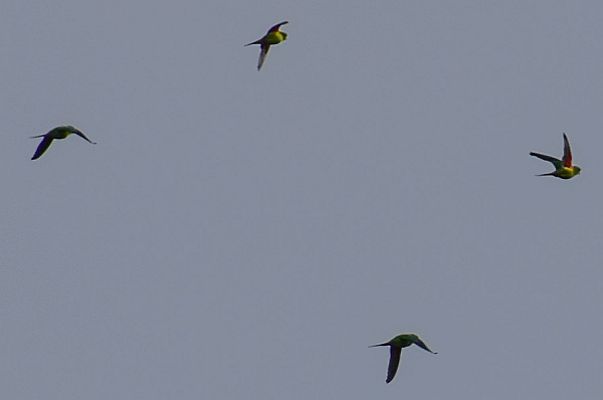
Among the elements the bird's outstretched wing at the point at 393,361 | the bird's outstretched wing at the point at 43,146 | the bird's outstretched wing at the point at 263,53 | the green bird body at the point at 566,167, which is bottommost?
the bird's outstretched wing at the point at 393,361

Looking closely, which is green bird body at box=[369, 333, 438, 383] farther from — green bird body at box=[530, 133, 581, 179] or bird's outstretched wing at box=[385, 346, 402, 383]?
green bird body at box=[530, 133, 581, 179]

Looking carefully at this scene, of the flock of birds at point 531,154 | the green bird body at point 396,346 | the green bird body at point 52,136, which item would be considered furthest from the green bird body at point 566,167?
the green bird body at point 52,136

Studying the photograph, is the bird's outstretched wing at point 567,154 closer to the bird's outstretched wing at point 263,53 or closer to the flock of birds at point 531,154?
the flock of birds at point 531,154

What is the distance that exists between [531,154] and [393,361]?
9.49 metres

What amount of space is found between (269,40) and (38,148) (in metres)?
11.0

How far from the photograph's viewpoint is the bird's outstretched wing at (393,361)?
4913 centimetres

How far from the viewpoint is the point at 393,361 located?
49719 mm

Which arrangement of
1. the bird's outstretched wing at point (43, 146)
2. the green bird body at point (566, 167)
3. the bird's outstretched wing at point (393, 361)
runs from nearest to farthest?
the bird's outstretched wing at point (43, 146), the bird's outstretched wing at point (393, 361), the green bird body at point (566, 167)

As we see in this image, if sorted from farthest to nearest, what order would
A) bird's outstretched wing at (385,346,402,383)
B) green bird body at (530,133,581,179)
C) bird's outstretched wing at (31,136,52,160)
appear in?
green bird body at (530,133,581,179)
bird's outstretched wing at (385,346,402,383)
bird's outstretched wing at (31,136,52,160)

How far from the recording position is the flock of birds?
4747cm

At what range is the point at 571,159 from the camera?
55.0 meters

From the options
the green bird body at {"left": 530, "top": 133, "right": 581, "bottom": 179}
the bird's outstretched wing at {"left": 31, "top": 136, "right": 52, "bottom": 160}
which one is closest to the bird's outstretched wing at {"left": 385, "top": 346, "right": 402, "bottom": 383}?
the green bird body at {"left": 530, "top": 133, "right": 581, "bottom": 179}

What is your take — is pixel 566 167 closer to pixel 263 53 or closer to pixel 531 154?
pixel 531 154

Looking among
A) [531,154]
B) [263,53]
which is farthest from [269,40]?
[531,154]
